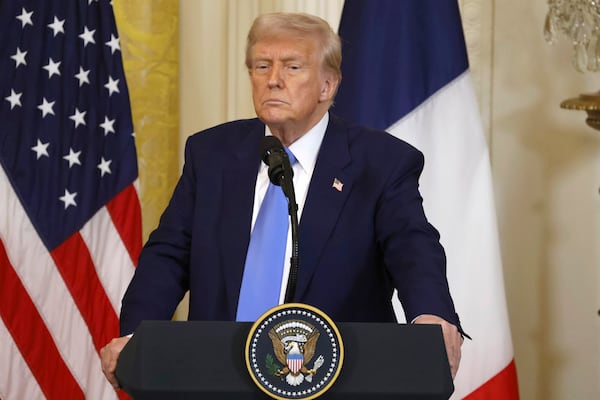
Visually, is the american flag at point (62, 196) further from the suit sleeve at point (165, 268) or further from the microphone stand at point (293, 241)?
the microphone stand at point (293, 241)

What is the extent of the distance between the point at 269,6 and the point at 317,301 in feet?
8.12

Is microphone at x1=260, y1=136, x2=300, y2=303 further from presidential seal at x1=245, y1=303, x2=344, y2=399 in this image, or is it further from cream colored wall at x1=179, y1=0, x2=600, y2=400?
Result: cream colored wall at x1=179, y1=0, x2=600, y2=400

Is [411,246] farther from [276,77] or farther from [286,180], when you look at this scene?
[276,77]

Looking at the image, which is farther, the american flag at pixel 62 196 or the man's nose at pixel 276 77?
the american flag at pixel 62 196

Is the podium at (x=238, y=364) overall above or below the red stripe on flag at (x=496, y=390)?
above

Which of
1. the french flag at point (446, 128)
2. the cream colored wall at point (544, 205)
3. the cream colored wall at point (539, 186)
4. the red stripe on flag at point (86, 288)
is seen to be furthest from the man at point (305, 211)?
the cream colored wall at point (544, 205)

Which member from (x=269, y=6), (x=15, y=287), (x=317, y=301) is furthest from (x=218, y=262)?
(x=269, y=6)

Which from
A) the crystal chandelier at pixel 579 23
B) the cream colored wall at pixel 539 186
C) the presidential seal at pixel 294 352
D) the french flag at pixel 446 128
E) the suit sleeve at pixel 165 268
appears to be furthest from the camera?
the cream colored wall at pixel 539 186

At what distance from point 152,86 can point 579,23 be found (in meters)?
1.90

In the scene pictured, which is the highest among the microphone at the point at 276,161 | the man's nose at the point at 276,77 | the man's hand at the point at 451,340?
the man's nose at the point at 276,77

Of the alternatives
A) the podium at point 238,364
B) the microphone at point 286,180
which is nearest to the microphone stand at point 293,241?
the microphone at point 286,180

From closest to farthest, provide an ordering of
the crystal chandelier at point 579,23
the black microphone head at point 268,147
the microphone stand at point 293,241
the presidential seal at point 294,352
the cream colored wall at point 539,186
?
the presidential seal at point 294,352 < the microphone stand at point 293,241 < the black microphone head at point 268,147 < the crystal chandelier at point 579,23 < the cream colored wall at point 539,186

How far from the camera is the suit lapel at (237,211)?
261cm

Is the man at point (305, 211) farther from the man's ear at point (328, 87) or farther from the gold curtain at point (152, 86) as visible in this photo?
the gold curtain at point (152, 86)
